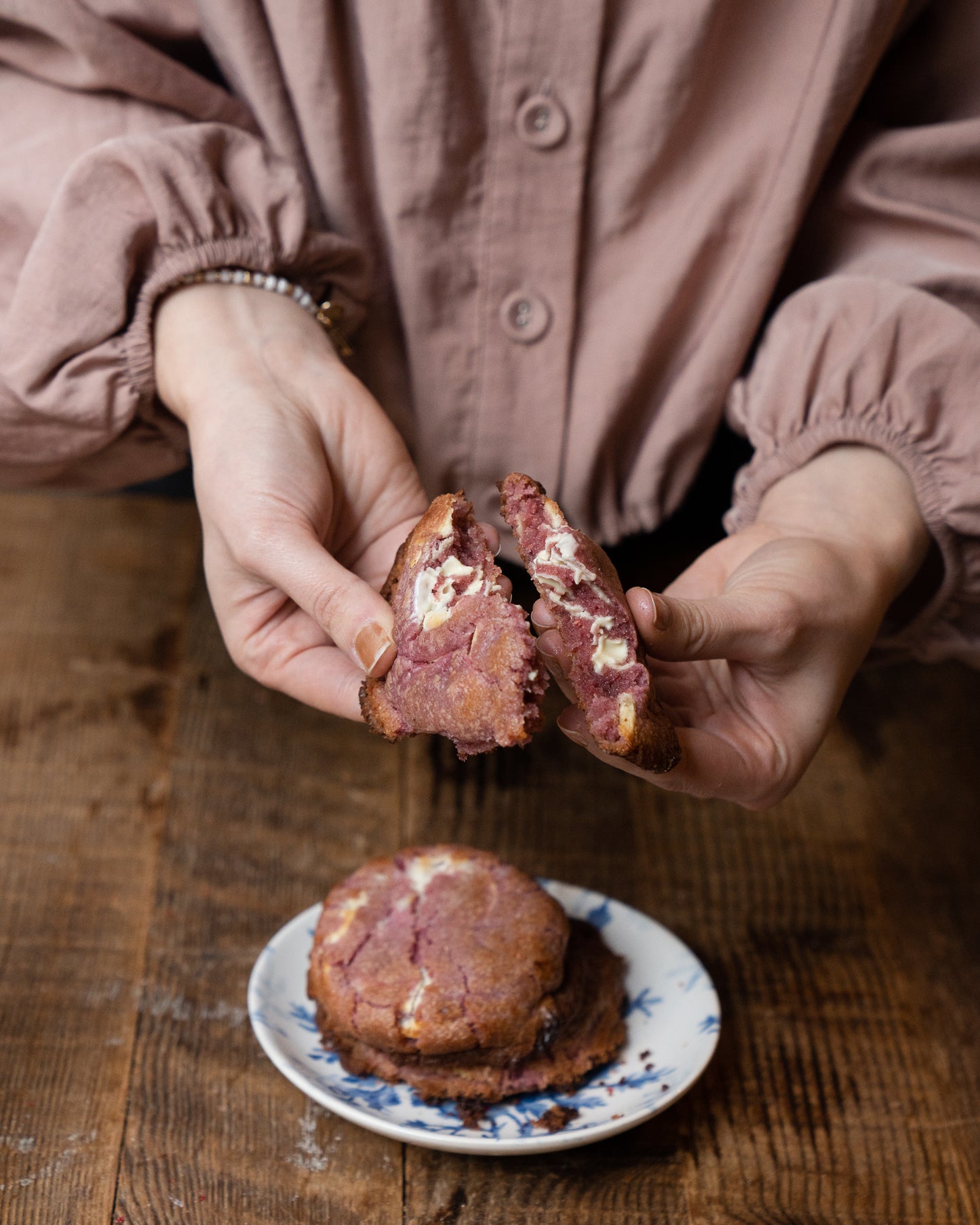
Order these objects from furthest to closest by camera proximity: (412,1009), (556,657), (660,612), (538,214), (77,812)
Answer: (77,812) < (538,214) < (412,1009) < (556,657) < (660,612)

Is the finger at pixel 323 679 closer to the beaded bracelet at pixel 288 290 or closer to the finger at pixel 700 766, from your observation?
the finger at pixel 700 766

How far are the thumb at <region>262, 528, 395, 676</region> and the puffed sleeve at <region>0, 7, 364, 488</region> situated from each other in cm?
44

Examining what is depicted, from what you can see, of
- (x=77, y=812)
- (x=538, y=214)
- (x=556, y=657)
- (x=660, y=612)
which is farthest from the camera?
(x=77, y=812)

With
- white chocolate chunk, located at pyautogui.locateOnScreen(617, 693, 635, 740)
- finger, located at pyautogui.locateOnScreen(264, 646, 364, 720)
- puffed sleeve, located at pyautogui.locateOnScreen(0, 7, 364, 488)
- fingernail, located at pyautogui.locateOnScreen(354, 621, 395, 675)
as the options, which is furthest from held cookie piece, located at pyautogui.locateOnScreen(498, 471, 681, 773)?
puffed sleeve, located at pyautogui.locateOnScreen(0, 7, 364, 488)

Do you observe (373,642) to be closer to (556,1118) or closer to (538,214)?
(556,1118)

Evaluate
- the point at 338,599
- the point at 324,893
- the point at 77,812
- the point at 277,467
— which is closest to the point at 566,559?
the point at 338,599

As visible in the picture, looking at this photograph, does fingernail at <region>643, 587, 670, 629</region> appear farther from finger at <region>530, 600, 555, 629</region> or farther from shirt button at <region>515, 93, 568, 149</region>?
shirt button at <region>515, 93, 568, 149</region>

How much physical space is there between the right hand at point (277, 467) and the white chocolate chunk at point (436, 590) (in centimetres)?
10

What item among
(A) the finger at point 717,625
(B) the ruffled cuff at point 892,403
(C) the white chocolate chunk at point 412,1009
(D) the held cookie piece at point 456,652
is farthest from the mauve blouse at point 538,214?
(C) the white chocolate chunk at point 412,1009

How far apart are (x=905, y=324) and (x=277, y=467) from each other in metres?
0.84

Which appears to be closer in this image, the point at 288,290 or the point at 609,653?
the point at 609,653

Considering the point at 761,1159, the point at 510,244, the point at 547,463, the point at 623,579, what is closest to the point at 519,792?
the point at 623,579

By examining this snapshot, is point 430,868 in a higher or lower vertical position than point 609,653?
lower

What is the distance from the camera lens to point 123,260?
1.45m
